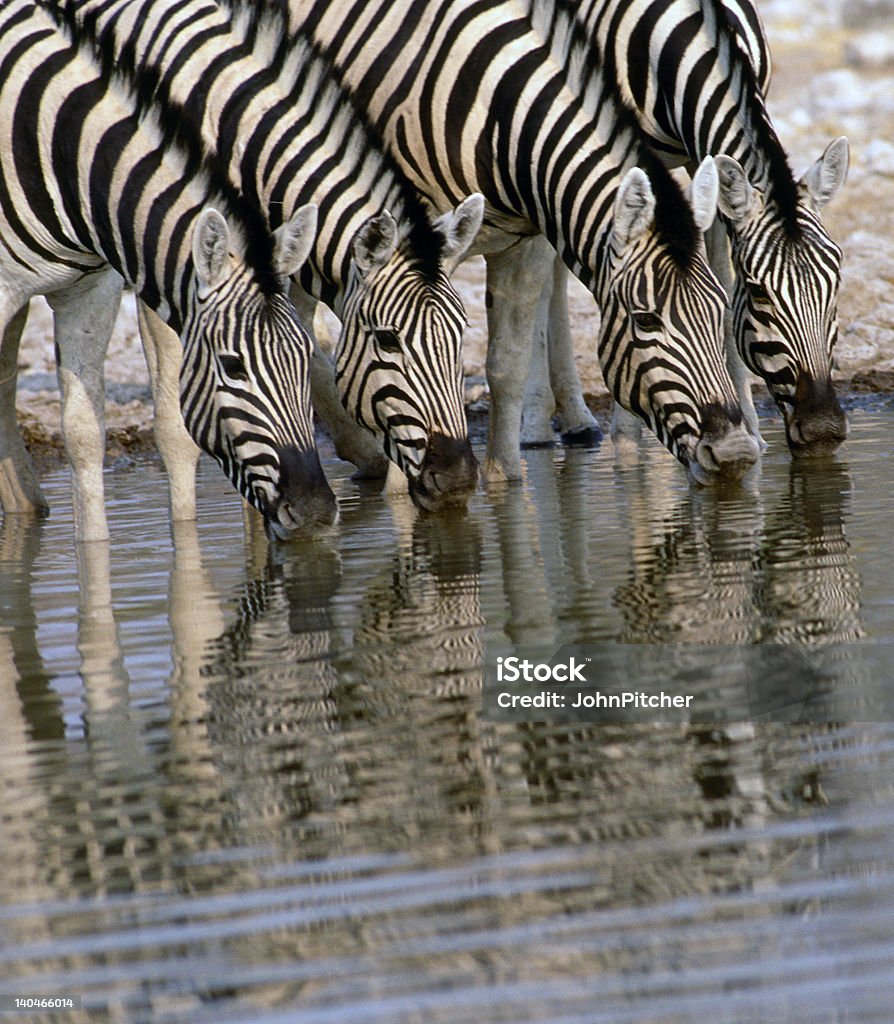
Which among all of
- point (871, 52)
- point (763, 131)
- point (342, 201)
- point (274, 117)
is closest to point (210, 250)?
point (342, 201)

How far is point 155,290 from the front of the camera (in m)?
7.43

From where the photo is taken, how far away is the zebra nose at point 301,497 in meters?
6.90

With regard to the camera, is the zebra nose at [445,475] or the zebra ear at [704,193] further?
the zebra ear at [704,193]

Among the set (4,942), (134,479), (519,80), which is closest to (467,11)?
(519,80)

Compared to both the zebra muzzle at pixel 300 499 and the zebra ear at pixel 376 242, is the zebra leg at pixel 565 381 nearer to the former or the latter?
the zebra ear at pixel 376 242

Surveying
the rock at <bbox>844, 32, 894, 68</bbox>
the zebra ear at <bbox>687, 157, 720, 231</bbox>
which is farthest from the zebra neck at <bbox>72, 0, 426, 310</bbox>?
the rock at <bbox>844, 32, 894, 68</bbox>

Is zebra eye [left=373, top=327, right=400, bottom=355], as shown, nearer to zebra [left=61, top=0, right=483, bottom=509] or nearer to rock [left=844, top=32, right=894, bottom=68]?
zebra [left=61, top=0, right=483, bottom=509]

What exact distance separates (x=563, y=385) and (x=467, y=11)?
2.82 m

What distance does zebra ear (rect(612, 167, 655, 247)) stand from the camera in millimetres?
7934

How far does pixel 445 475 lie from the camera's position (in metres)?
7.59

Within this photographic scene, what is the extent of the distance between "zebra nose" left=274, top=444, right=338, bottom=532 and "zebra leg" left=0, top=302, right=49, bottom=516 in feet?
8.52

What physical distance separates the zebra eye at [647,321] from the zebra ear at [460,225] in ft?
2.77

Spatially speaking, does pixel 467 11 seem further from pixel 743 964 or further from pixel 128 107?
pixel 743 964

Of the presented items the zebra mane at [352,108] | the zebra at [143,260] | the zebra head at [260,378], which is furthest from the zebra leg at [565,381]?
the zebra head at [260,378]
